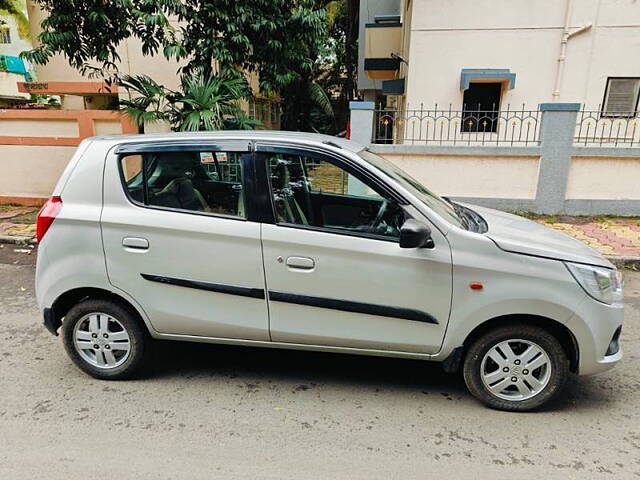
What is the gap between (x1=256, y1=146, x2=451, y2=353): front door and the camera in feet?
9.37

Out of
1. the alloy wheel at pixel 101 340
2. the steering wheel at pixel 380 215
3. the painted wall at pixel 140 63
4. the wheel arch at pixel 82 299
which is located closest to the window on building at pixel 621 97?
the steering wheel at pixel 380 215

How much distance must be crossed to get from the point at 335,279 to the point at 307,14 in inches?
218

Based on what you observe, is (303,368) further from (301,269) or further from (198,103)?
(198,103)

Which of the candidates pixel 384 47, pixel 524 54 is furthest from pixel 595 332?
pixel 384 47

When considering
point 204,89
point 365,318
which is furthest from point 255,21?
point 365,318

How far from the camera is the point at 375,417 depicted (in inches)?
116

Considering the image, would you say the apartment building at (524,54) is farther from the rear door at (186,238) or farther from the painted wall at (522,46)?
the rear door at (186,238)

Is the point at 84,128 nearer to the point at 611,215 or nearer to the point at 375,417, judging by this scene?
the point at 375,417

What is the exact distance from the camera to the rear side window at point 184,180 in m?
3.11

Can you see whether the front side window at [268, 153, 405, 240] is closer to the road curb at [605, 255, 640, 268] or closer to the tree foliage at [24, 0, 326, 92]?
the road curb at [605, 255, 640, 268]

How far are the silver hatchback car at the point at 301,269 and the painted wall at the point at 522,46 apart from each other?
287 inches

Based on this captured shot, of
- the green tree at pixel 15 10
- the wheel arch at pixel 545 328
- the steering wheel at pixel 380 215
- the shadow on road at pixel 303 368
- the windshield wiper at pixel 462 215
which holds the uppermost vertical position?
the green tree at pixel 15 10

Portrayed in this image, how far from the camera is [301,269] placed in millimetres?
2934

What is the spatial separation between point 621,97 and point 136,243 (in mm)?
10255
